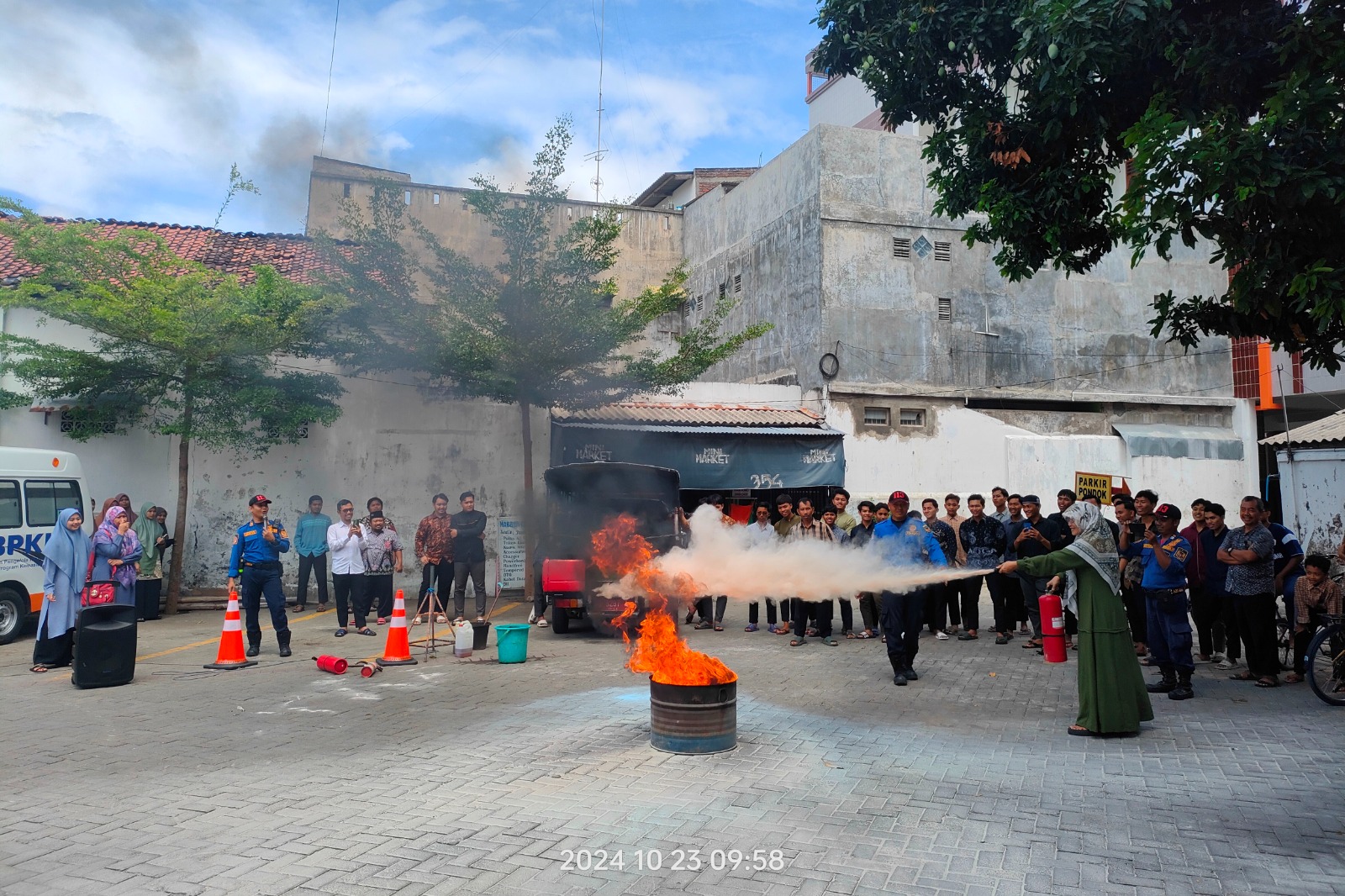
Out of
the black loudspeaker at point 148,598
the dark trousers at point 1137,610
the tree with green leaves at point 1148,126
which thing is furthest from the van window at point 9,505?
the dark trousers at point 1137,610

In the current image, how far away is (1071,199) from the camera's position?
802 centimetres

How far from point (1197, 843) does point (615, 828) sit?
312 centimetres

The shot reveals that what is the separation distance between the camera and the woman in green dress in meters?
6.68

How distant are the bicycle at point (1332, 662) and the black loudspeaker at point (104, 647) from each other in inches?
455

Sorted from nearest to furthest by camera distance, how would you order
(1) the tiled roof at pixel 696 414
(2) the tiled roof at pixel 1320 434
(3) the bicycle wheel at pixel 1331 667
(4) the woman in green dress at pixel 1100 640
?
(4) the woman in green dress at pixel 1100 640 < (3) the bicycle wheel at pixel 1331 667 < (2) the tiled roof at pixel 1320 434 < (1) the tiled roof at pixel 696 414

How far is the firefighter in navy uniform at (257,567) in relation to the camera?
10.1 m

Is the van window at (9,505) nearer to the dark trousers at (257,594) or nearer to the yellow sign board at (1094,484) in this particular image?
the dark trousers at (257,594)

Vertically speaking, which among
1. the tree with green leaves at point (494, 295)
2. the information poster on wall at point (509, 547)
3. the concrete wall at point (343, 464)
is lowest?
the information poster on wall at point (509, 547)

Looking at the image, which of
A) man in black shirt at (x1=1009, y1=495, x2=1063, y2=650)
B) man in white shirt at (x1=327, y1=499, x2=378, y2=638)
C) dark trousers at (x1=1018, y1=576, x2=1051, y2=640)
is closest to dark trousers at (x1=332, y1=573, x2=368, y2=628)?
man in white shirt at (x1=327, y1=499, x2=378, y2=638)

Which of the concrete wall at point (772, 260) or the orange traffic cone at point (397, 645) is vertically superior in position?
the concrete wall at point (772, 260)

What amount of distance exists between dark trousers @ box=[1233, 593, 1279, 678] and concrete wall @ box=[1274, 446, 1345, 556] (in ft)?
21.0

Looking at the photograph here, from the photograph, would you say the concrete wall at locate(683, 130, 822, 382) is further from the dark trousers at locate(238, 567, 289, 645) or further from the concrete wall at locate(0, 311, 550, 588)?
the dark trousers at locate(238, 567, 289, 645)

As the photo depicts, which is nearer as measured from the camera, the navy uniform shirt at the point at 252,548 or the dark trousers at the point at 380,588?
the navy uniform shirt at the point at 252,548

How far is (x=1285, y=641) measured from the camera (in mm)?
9453
